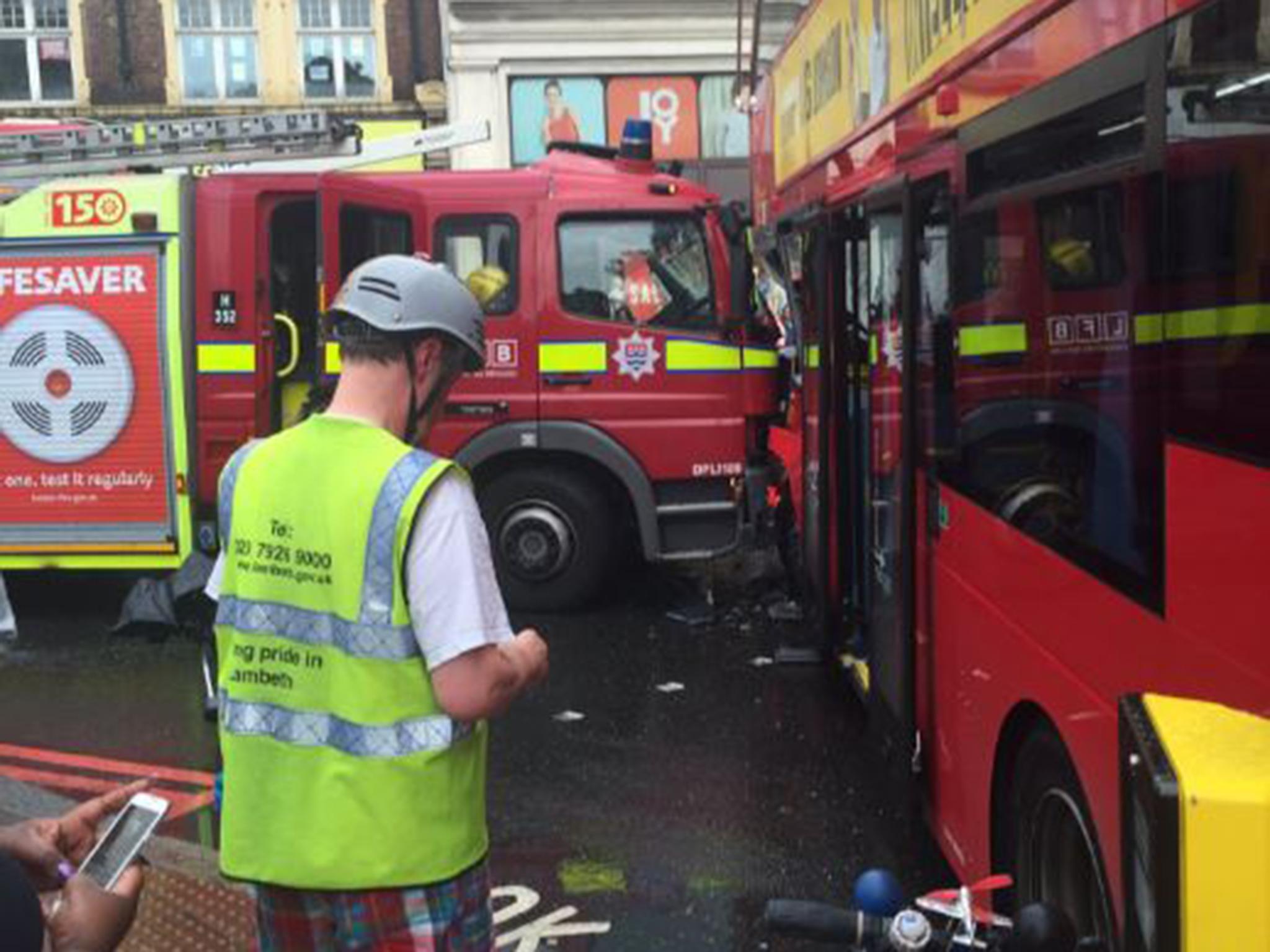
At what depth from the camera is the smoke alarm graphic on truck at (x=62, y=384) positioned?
25.5 ft

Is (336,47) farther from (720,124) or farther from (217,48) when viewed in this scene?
(720,124)

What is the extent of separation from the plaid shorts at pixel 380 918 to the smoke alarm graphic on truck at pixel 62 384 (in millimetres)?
6010

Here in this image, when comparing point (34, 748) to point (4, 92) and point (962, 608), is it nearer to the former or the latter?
point (962, 608)

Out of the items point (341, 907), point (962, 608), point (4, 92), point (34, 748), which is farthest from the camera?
point (4, 92)

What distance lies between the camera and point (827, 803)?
518 centimetres

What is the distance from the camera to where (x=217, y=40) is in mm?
20875

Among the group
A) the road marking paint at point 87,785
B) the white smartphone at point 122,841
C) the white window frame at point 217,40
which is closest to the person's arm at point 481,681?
the white smartphone at point 122,841

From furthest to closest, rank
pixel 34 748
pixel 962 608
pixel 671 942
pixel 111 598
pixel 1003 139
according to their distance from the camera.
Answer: pixel 111 598, pixel 34 748, pixel 671 942, pixel 962 608, pixel 1003 139

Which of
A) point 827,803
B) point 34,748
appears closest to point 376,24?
point 34,748

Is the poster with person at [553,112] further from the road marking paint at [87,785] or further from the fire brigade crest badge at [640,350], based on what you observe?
the road marking paint at [87,785]

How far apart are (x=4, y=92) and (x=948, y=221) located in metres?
20.7

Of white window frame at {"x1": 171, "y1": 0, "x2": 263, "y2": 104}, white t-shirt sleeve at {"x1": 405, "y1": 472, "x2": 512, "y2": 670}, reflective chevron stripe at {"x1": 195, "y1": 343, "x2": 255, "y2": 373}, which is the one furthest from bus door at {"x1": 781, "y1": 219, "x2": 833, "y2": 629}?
white window frame at {"x1": 171, "y1": 0, "x2": 263, "y2": 104}

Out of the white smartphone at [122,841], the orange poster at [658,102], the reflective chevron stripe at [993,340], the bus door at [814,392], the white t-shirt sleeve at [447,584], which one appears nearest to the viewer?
the white smartphone at [122,841]

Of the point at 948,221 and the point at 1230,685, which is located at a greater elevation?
the point at 948,221
